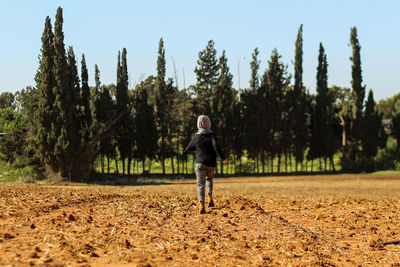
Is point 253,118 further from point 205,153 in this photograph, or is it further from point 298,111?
point 205,153

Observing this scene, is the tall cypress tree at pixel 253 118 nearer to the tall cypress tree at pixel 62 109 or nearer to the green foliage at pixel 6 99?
the tall cypress tree at pixel 62 109

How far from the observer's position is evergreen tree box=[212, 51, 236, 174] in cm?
5947

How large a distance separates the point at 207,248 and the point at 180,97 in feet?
230

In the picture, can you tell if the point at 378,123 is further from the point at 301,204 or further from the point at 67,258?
the point at 67,258

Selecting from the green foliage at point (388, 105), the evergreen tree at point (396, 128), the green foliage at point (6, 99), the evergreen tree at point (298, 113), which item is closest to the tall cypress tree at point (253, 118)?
the evergreen tree at point (298, 113)

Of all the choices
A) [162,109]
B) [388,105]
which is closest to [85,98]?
[162,109]

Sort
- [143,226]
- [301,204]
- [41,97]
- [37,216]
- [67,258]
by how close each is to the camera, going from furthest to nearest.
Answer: [41,97] → [301,204] → [37,216] → [143,226] → [67,258]

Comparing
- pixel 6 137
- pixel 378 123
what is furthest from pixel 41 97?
pixel 378 123

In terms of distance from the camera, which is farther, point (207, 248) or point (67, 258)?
point (207, 248)

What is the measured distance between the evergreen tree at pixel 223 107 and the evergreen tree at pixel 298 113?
8.96 metres

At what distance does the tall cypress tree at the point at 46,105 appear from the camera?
36.4m

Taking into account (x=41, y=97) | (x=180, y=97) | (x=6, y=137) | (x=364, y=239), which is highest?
(x=180, y=97)

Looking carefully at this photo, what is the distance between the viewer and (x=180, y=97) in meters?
76.2

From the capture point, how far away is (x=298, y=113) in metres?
63.5
